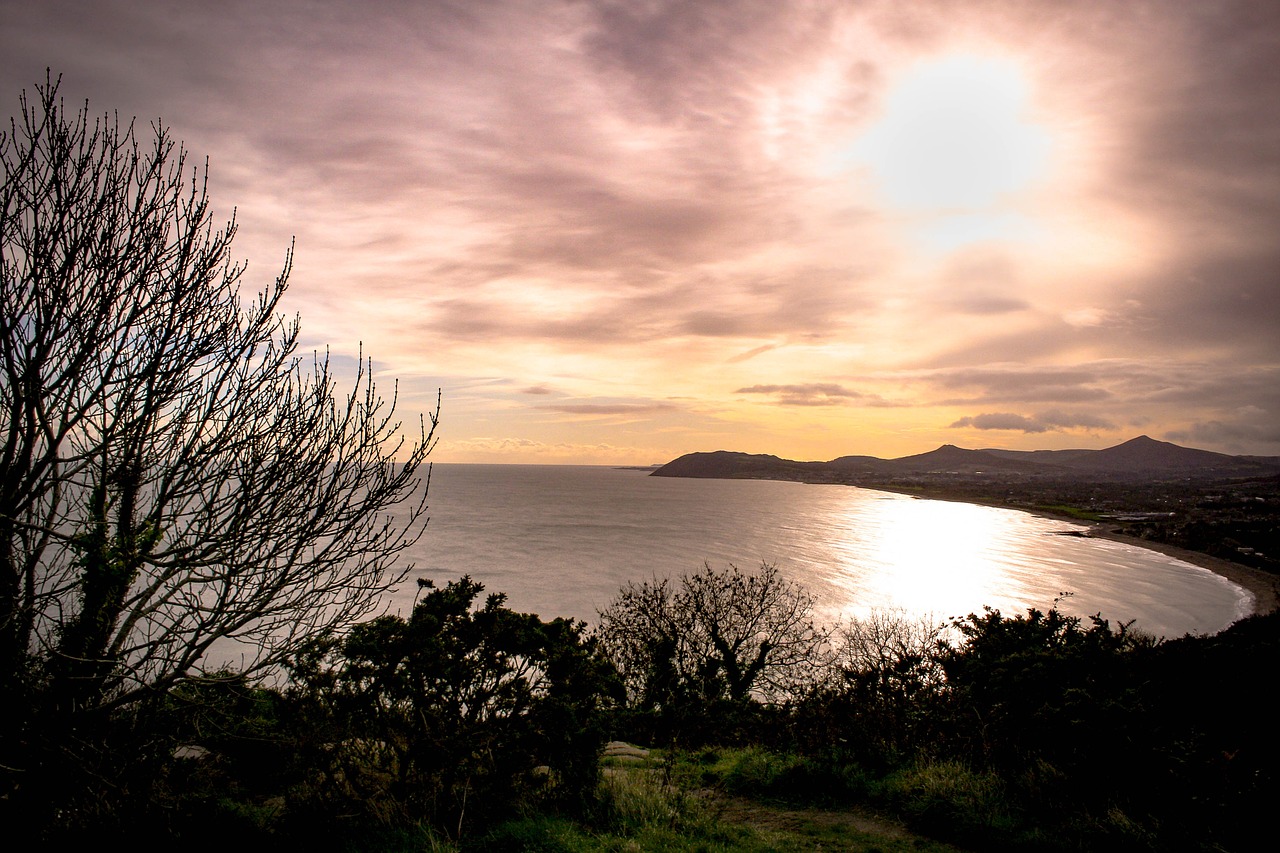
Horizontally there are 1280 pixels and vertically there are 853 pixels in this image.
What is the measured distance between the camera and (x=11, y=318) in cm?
620

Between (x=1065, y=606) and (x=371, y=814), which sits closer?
(x=371, y=814)

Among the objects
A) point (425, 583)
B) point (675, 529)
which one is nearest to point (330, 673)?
point (425, 583)

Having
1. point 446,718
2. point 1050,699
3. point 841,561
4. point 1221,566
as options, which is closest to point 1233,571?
point 1221,566

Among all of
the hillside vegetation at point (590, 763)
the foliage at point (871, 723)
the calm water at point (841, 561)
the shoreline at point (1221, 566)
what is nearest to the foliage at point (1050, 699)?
the hillside vegetation at point (590, 763)

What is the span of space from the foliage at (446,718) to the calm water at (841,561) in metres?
43.1

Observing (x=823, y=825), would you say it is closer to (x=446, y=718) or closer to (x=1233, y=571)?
(x=446, y=718)

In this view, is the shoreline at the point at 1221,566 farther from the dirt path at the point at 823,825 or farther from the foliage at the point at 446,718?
the foliage at the point at 446,718

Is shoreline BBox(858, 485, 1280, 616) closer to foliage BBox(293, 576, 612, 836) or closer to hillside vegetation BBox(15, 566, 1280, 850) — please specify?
hillside vegetation BBox(15, 566, 1280, 850)

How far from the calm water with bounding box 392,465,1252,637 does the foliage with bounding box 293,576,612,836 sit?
141 feet

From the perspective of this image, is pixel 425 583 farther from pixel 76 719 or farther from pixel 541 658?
pixel 76 719

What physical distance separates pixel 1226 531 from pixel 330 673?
126879 millimetres

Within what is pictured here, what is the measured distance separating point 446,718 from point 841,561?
264 ft

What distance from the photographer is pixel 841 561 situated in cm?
8319

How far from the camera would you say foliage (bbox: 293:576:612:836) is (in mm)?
9016
